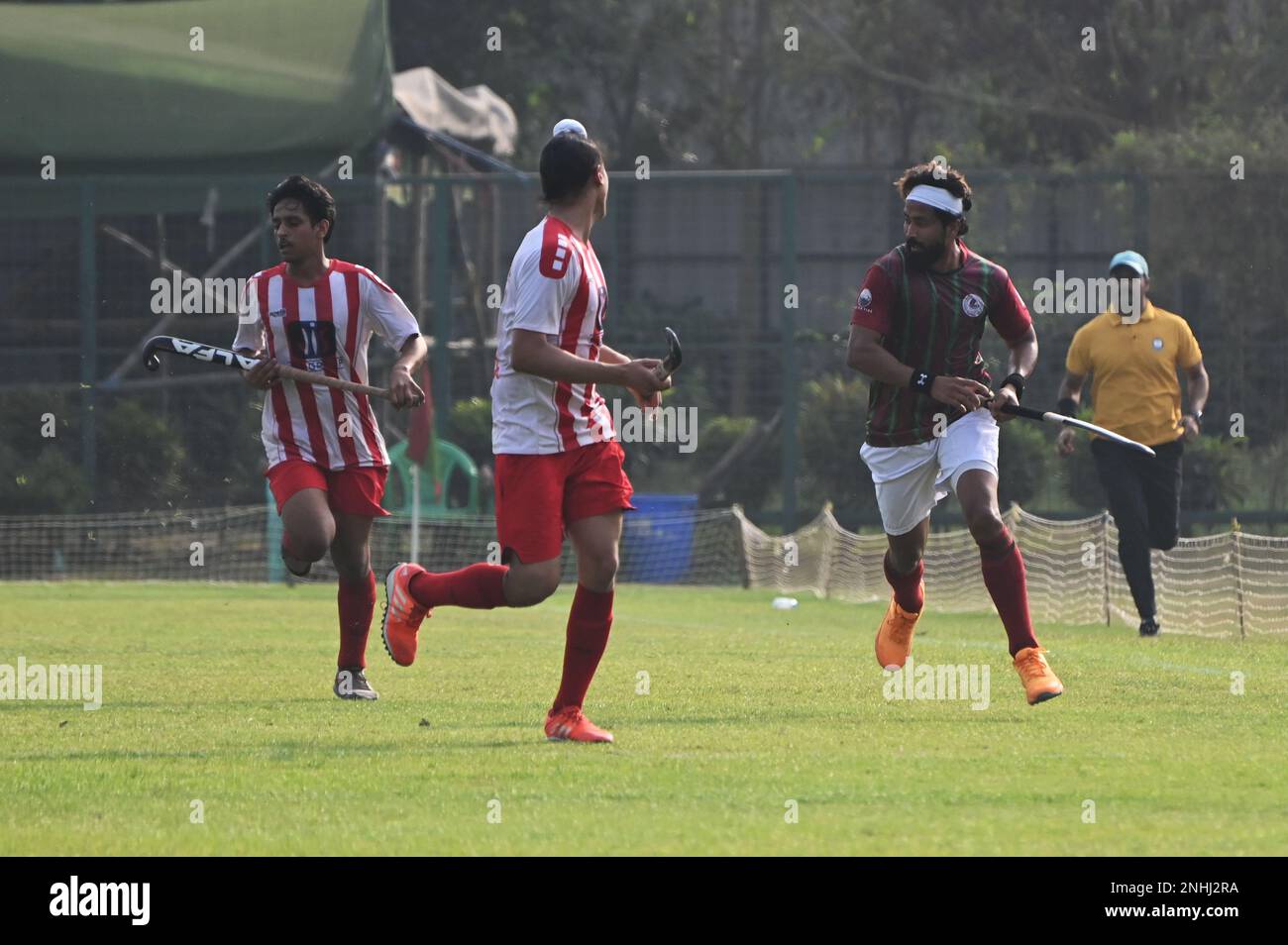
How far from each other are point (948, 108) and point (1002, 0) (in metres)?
2.36

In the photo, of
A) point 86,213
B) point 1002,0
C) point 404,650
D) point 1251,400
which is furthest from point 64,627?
point 1002,0

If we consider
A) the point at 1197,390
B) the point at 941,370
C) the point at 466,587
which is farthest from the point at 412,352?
the point at 1197,390

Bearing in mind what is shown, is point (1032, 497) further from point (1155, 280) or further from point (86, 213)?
point (86, 213)

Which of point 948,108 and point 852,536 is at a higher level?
point 948,108

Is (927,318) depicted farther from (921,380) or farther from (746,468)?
(746,468)

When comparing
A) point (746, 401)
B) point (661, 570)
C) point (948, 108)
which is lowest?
point (661, 570)

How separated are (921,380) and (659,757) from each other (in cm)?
212

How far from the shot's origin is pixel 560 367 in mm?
7613

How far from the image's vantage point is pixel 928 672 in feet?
33.5

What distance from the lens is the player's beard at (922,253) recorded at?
900 cm

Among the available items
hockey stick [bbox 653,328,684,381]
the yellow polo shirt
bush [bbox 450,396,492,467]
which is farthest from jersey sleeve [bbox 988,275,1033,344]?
bush [bbox 450,396,492,467]

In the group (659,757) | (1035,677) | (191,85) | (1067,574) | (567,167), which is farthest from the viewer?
(191,85)

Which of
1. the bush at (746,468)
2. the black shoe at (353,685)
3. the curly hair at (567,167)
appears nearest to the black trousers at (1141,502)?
the black shoe at (353,685)

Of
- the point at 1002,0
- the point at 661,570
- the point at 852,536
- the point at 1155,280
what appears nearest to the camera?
the point at 852,536
